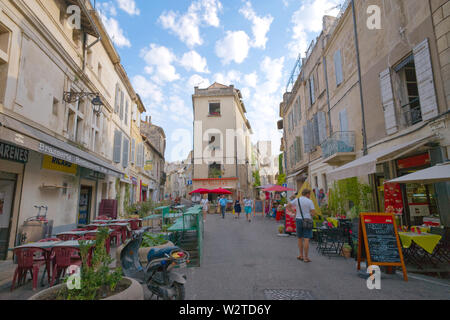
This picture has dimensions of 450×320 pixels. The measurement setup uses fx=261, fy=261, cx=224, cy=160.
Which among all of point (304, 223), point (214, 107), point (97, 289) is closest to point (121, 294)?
point (97, 289)

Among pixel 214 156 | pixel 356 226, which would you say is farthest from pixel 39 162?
pixel 214 156

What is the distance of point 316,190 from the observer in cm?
1589

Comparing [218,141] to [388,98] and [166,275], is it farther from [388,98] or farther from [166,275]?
[166,275]

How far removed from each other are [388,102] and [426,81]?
5.91 ft

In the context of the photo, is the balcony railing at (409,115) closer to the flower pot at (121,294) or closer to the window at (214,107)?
the flower pot at (121,294)

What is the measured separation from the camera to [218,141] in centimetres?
3216

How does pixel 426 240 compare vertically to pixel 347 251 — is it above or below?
above

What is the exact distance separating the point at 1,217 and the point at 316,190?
14582mm

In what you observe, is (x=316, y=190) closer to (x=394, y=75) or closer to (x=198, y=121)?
(x=394, y=75)

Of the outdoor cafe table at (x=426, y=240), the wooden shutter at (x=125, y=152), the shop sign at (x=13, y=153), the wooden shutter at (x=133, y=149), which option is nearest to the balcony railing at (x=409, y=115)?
the outdoor cafe table at (x=426, y=240)

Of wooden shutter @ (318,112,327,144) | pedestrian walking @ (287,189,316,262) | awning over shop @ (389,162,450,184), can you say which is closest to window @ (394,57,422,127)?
awning over shop @ (389,162,450,184)

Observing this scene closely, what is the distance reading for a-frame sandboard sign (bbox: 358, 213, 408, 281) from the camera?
4801mm

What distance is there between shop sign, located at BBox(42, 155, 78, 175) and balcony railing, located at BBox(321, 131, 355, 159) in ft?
35.6

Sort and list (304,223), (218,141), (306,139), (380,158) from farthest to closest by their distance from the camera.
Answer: (218,141) → (306,139) → (380,158) → (304,223)
